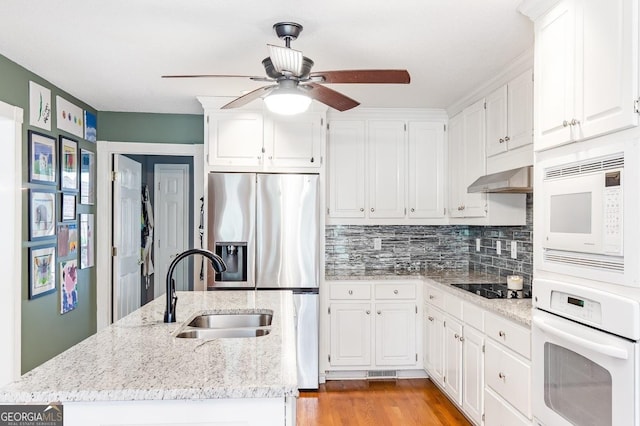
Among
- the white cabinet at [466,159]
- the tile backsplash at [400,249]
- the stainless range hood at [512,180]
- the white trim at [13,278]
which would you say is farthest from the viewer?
the tile backsplash at [400,249]

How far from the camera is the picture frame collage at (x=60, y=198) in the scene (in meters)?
3.27

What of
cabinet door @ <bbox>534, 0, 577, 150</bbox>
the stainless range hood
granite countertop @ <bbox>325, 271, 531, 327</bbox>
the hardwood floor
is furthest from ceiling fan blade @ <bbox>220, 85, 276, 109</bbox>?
the hardwood floor

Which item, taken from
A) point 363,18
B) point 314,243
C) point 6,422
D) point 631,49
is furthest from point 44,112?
point 631,49

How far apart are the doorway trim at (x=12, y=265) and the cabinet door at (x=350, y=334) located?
2273 mm

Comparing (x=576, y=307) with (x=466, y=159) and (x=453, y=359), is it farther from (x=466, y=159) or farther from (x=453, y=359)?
(x=466, y=159)

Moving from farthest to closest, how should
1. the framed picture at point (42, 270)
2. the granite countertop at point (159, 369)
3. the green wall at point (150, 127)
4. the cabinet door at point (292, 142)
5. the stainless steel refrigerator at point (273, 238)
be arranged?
the green wall at point (150, 127) → the cabinet door at point (292, 142) → the stainless steel refrigerator at point (273, 238) → the framed picture at point (42, 270) → the granite countertop at point (159, 369)

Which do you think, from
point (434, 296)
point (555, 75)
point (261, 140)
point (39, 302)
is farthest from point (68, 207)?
point (555, 75)

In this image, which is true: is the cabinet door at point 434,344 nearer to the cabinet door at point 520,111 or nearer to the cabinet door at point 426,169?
the cabinet door at point 426,169

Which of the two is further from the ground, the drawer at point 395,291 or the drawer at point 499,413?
the drawer at point 395,291

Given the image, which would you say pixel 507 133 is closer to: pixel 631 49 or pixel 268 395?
pixel 631 49

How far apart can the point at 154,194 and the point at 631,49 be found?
5329mm

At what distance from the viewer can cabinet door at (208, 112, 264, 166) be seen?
392 centimetres

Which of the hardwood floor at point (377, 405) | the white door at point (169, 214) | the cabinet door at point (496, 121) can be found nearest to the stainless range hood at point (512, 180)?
the cabinet door at point (496, 121)

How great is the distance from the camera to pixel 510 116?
10.3 ft
